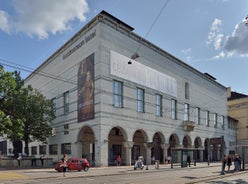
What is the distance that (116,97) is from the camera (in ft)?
131

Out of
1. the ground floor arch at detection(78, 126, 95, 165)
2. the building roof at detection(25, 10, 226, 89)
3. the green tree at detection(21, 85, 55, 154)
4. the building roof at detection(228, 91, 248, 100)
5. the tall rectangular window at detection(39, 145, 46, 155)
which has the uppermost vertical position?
the building roof at detection(25, 10, 226, 89)

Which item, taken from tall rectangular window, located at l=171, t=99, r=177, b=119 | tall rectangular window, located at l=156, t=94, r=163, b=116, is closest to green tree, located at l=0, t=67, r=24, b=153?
tall rectangular window, located at l=156, t=94, r=163, b=116

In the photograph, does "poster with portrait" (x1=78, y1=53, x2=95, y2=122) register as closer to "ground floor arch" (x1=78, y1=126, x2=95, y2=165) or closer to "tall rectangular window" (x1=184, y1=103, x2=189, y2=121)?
"ground floor arch" (x1=78, y1=126, x2=95, y2=165)

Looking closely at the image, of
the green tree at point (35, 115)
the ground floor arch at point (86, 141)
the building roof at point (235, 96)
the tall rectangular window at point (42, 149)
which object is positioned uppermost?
the building roof at point (235, 96)

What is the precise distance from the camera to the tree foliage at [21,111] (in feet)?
121

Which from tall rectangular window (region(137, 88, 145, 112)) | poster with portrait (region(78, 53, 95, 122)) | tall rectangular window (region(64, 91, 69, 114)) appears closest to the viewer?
poster with portrait (region(78, 53, 95, 122))

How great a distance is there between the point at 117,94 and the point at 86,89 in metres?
4.10

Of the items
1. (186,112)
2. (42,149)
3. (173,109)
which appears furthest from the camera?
(186,112)

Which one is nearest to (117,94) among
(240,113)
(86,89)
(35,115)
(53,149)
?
(86,89)

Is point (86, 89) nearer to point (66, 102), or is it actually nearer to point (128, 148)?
point (66, 102)

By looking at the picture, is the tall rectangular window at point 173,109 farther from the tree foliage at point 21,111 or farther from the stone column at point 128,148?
the tree foliage at point 21,111

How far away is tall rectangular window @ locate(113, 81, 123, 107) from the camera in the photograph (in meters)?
39.6

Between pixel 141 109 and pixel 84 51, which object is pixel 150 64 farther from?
pixel 84 51

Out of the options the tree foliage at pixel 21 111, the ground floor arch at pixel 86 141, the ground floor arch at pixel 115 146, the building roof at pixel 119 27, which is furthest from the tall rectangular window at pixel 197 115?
the tree foliage at pixel 21 111
